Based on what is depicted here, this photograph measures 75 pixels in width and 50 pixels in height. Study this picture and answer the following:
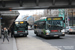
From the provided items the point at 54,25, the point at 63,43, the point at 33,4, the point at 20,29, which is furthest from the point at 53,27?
the point at 20,29

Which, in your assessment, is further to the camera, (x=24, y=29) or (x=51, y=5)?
(x=24, y=29)

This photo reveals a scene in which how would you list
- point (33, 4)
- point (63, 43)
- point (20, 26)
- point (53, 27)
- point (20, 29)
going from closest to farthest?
point (63, 43), point (53, 27), point (33, 4), point (20, 29), point (20, 26)

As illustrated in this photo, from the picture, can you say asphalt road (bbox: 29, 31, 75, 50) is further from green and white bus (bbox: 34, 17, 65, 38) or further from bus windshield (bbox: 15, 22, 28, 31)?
bus windshield (bbox: 15, 22, 28, 31)

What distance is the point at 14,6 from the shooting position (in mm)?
18422

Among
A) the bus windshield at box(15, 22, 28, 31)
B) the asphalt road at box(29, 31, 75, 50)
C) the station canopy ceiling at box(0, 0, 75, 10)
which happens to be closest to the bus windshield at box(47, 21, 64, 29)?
the asphalt road at box(29, 31, 75, 50)

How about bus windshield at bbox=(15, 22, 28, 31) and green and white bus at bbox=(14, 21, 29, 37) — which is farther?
bus windshield at bbox=(15, 22, 28, 31)

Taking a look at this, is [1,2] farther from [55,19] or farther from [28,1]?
[55,19]

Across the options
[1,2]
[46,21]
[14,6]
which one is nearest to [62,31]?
[46,21]

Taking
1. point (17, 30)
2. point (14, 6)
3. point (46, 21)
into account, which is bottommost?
point (17, 30)

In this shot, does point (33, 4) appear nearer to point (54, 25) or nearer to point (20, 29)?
point (54, 25)

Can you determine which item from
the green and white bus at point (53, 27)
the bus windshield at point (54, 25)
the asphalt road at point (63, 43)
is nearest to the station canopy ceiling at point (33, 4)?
the green and white bus at point (53, 27)

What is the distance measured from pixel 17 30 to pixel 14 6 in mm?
5141

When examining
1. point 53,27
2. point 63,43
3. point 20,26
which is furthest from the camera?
point 20,26

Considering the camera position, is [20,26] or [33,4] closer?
[33,4]
